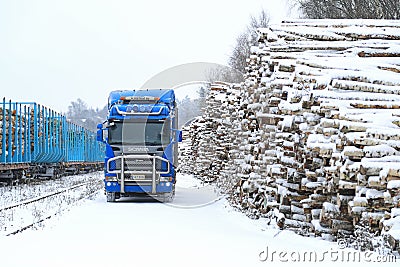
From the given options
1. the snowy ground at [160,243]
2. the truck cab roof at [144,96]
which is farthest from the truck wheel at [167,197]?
the snowy ground at [160,243]

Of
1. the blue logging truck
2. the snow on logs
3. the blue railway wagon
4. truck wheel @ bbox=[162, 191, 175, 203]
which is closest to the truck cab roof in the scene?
the blue logging truck

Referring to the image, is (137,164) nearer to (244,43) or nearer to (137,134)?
(137,134)

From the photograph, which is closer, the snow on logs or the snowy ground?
the snowy ground

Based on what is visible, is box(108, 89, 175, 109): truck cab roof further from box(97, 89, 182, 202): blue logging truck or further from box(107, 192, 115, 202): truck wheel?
box(107, 192, 115, 202): truck wheel

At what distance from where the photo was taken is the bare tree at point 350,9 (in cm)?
2975

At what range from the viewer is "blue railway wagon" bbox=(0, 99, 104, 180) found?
2280 centimetres

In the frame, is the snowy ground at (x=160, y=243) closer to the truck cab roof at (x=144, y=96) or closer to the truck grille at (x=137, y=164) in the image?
the truck grille at (x=137, y=164)

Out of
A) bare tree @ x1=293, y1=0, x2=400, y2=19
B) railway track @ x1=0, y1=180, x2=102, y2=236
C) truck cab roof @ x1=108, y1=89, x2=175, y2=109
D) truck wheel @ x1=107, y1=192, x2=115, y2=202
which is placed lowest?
railway track @ x1=0, y1=180, x2=102, y2=236

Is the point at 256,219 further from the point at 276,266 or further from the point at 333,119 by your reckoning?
the point at 276,266

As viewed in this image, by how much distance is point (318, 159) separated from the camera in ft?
33.8

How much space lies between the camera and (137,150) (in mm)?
18047

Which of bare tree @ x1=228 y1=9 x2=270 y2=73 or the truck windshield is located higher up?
bare tree @ x1=228 y1=9 x2=270 y2=73

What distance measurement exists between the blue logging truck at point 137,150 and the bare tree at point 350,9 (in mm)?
16042

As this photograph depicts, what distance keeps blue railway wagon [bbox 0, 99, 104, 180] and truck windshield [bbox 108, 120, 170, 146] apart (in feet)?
18.4
